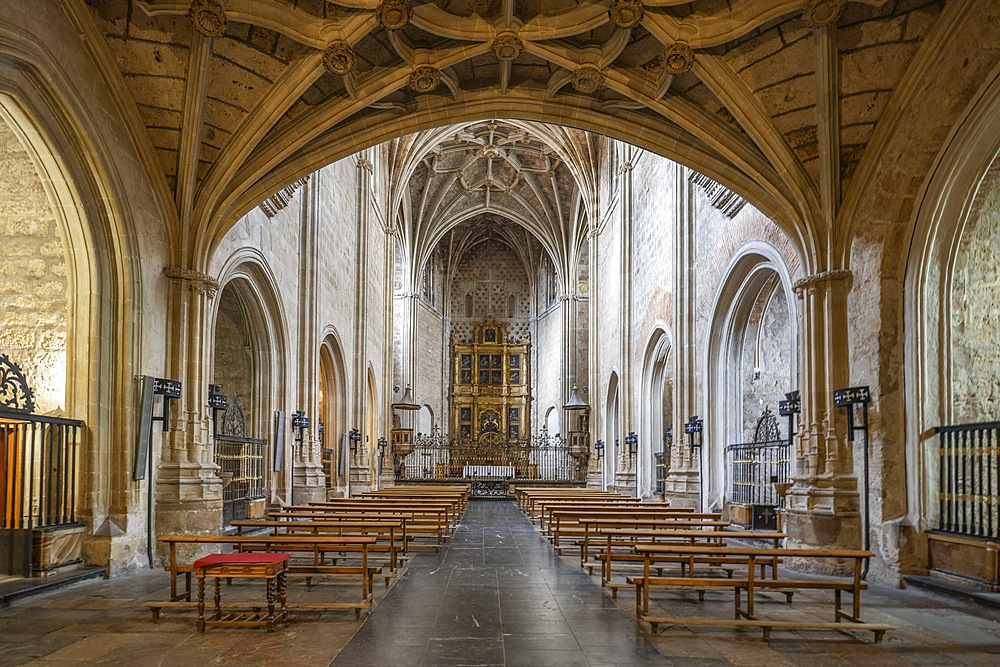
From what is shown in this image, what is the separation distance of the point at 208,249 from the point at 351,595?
576 cm

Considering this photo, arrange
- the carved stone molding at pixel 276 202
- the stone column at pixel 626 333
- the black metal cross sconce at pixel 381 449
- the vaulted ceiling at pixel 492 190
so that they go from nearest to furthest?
the carved stone molding at pixel 276 202, the stone column at pixel 626 333, the black metal cross sconce at pixel 381 449, the vaulted ceiling at pixel 492 190

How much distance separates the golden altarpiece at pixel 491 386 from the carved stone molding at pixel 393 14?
28896 millimetres

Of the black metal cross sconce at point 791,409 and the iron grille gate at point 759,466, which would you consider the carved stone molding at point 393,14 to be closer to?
the black metal cross sconce at point 791,409

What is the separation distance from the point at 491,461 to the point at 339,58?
960 inches

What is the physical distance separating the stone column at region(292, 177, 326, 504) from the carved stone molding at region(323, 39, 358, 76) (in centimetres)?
632

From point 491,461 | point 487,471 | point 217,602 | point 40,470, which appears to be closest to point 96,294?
point 40,470

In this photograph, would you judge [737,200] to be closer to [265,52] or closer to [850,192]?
[850,192]

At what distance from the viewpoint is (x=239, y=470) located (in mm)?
13797

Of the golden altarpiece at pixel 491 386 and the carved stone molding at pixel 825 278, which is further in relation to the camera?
the golden altarpiece at pixel 491 386

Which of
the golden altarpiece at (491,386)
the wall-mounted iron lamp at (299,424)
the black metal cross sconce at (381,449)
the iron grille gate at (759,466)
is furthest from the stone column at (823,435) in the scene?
the golden altarpiece at (491,386)

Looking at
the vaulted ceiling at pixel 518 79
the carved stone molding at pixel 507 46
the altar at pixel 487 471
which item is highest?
the carved stone molding at pixel 507 46

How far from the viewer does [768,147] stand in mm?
10898

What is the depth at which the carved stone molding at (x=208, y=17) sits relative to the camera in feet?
30.4

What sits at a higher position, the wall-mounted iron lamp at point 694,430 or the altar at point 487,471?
the wall-mounted iron lamp at point 694,430
